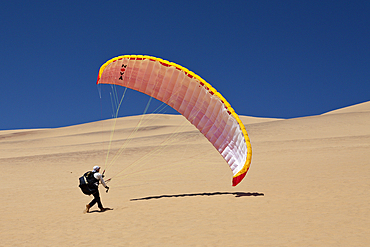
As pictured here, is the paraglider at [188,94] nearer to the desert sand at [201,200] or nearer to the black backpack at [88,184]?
the desert sand at [201,200]

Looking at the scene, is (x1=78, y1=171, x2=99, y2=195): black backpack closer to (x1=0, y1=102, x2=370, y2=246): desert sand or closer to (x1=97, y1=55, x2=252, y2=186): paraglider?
(x1=0, y1=102, x2=370, y2=246): desert sand

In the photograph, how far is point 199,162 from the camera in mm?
20359

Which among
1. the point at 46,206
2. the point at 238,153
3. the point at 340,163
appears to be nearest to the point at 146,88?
the point at 238,153

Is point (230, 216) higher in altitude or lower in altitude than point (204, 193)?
lower

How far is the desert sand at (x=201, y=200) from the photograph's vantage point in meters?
6.40

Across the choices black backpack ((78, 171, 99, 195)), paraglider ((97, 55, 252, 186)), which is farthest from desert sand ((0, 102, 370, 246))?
paraglider ((97, 55, 252, 186))

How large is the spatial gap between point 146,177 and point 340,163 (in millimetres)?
9268

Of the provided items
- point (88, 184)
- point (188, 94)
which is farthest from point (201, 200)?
point (88, 184)

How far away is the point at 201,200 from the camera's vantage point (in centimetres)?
978

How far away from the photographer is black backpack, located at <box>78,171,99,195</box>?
28.0 ft

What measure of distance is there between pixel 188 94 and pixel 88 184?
3748 mm

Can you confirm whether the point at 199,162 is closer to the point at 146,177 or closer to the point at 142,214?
the point at 146,177

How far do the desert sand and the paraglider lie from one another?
1.62 metres

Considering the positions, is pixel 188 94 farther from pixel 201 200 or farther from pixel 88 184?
pixel 88 184
